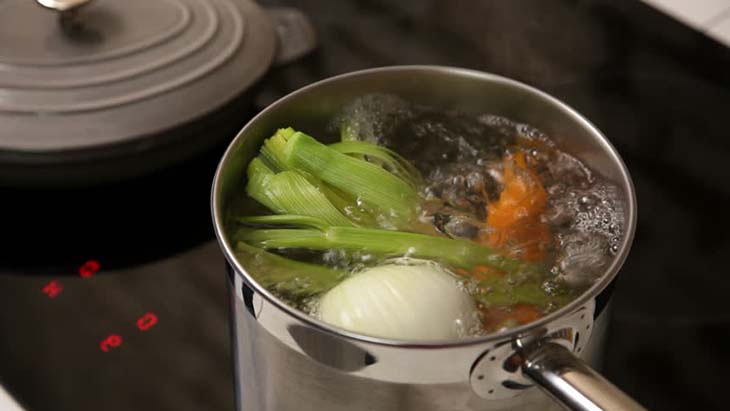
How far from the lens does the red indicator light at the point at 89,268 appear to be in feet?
2.56

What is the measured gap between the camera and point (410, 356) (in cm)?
44

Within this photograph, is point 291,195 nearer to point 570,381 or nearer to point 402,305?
point 402,305

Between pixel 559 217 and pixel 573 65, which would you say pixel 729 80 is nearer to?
pixel 573 65

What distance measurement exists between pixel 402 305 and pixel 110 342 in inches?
12.9

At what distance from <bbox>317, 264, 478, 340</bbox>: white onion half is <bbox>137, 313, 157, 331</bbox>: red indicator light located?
0.87 feet

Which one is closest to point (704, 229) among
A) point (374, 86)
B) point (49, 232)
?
point (374, 86)

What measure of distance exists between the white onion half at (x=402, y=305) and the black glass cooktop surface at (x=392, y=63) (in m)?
0.14

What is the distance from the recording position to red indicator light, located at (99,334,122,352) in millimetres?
722

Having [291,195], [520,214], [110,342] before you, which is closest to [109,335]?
[110,342]

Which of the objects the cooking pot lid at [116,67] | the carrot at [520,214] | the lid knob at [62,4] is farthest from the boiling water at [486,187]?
the lid knob at [62,4]

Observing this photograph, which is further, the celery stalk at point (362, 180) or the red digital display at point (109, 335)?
the red digital display at point (109, 335)

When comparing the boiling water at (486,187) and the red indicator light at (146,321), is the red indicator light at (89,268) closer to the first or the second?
the red indicator light at (146,321)

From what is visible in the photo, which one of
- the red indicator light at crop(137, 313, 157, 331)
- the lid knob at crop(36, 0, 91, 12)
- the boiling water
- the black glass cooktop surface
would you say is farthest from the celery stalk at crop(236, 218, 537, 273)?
the lid knob at crop(36, 0, 91, 12)

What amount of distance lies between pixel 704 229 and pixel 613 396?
43cm
